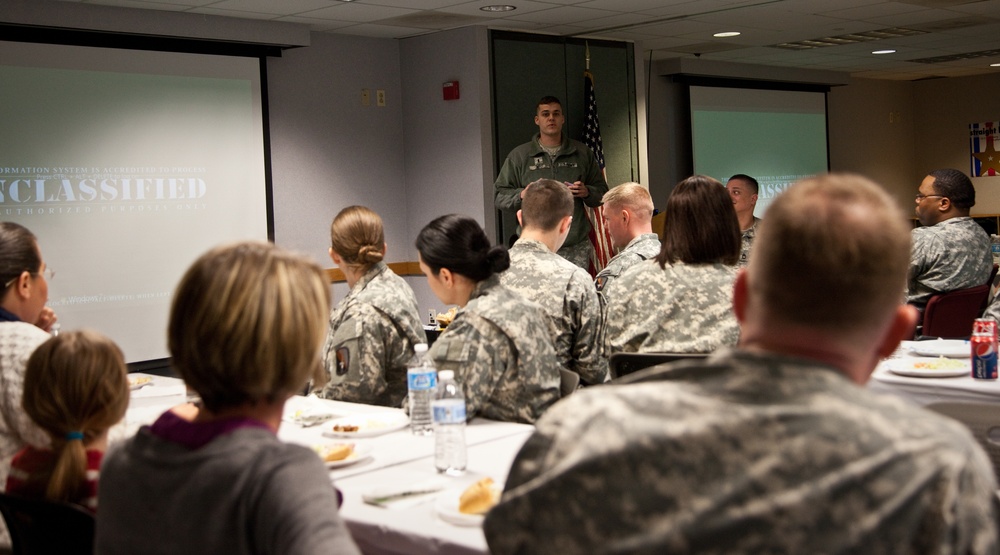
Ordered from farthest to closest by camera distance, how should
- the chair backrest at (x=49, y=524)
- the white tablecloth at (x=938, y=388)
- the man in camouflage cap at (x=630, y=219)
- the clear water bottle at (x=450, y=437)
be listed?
1. the man in camouflage cap at (x=630, y=219)
2. the white tablecloth at (x=938, y=388)
3. the clear water bottle at (x=450, y=437)
4. the chair backrest at (x=49, y=524)

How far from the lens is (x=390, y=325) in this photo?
11.7 feet

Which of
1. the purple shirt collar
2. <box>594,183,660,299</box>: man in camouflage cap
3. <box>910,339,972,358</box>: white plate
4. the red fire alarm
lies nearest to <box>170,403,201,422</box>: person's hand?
the purple shirt collar

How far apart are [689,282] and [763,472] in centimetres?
257

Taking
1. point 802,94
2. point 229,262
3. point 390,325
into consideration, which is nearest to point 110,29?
point 390,325

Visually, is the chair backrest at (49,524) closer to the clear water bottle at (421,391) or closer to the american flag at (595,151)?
the clear water bottle at (421,391)

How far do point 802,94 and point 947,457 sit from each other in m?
11.8

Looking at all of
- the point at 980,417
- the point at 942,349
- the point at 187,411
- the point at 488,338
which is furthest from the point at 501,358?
the point at 942,349

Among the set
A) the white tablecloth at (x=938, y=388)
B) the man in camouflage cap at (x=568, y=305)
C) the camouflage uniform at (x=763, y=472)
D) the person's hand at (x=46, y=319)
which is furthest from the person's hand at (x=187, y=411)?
the white tablecloth at (x=938, y=388)

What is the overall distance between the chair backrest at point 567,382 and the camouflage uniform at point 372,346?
67cm

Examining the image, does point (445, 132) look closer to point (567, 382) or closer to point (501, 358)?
point (567, 382)

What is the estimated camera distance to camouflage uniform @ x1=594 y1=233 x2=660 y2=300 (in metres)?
5.07

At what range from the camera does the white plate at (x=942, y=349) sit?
3.83 meters

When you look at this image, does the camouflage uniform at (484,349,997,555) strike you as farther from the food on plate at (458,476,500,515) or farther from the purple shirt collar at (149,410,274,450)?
the food on plate at (458,476,500,515)

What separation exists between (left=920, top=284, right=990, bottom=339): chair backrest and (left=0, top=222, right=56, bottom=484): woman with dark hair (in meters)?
4.36
